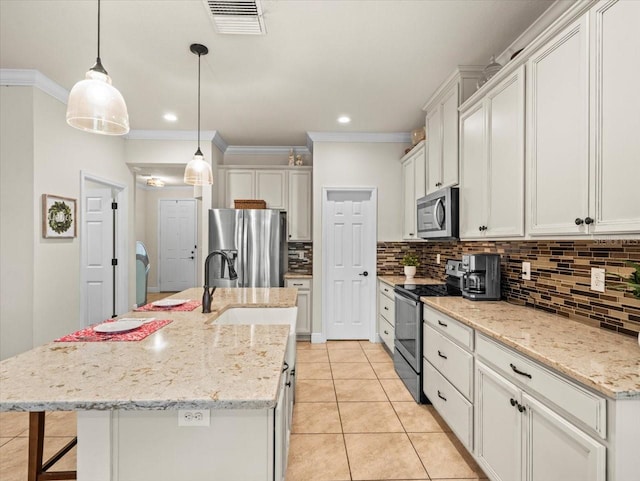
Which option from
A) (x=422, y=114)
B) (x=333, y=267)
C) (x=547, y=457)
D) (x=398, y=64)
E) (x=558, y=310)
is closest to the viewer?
(x=547, y=457)

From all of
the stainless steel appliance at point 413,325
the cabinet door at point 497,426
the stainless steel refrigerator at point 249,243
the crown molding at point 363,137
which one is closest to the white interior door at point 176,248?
the stainless steel refrigerator at point 249,243

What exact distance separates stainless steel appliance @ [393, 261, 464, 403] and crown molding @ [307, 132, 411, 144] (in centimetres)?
204

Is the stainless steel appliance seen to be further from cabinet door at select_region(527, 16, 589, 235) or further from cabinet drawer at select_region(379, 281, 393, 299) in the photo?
cabinet door at select_region(527, 16, 589, 235)

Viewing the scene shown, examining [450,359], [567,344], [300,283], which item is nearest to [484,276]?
[450,359]

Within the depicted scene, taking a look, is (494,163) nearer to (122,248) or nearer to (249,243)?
(249,243)

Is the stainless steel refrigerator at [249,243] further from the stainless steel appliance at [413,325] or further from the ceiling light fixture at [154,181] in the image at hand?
the ceiling light fixture at [154,181]

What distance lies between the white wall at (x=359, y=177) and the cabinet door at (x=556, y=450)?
122 inches

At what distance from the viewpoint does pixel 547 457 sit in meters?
1.33

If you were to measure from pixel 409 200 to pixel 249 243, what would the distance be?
2.03 m

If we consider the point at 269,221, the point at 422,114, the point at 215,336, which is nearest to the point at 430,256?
the point at 422,114

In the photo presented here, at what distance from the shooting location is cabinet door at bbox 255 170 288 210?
4.72 m

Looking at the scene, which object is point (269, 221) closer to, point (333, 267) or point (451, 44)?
point (333, 267)

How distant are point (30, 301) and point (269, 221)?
7.88 feet

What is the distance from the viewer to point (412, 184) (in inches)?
157
